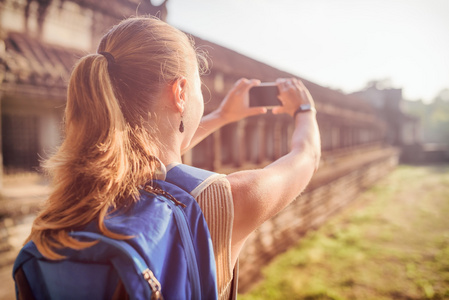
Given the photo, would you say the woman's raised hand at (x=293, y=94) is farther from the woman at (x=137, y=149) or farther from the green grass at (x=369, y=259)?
the green grass at (x=369, y=259)

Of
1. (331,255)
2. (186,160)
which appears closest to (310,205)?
(331,255)

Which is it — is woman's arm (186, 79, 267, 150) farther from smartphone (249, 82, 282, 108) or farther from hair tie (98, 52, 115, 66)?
hair tie (98, 52, 115, 66)

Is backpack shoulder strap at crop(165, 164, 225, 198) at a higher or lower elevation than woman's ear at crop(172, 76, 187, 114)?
lower

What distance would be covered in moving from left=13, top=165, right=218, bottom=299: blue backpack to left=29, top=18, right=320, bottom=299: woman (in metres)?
0.04

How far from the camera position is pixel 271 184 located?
88 cm

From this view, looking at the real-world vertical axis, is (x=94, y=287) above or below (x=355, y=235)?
above

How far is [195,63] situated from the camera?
1.03m

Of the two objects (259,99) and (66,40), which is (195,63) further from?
(66,40)

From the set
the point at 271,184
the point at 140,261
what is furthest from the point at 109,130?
the point at 271,184

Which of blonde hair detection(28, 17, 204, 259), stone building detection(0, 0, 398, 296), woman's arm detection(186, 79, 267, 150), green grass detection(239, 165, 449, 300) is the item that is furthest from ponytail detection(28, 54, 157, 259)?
green grass detection(239, 165, 449, 300)

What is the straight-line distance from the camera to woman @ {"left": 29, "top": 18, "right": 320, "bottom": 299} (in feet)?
2.69

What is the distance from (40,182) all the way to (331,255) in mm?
7171

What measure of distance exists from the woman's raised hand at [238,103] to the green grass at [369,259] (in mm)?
5039

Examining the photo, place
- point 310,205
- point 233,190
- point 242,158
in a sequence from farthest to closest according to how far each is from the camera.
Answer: point 310,205 → point 242,158 → point 233,190
